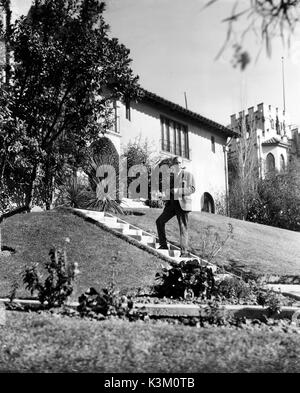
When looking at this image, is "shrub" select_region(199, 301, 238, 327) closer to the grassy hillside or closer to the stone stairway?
the grassy hillside

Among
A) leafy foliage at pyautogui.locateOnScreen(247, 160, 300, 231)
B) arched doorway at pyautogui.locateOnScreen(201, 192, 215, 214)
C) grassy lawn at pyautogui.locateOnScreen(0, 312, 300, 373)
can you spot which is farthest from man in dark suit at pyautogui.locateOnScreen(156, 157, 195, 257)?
arched doorway at pyautogui.locateOnScreen(201, 192, 215, 214)

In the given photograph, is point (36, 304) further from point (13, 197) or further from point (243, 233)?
point (243, 233)

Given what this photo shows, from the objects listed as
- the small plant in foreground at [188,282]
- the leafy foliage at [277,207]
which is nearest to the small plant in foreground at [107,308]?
the small plant in foreground at [188,282]

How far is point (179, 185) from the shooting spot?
10.2 metres

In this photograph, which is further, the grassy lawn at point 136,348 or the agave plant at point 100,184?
the agave plant at point 100,184

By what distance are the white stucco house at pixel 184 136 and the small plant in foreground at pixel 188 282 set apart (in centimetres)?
1254

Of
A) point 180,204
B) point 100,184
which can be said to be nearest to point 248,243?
point 180,204

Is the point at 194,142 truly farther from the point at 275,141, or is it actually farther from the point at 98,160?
the point at 275,141

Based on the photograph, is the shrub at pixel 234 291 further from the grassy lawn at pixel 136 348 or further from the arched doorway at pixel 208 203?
the arched doorway at pixel 208 203

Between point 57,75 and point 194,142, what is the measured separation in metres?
14.4

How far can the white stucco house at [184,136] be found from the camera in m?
20.2

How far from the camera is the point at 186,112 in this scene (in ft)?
74.7

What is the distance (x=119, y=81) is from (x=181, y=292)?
19.7 ft

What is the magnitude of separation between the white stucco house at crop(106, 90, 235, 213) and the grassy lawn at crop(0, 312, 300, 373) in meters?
14.5
